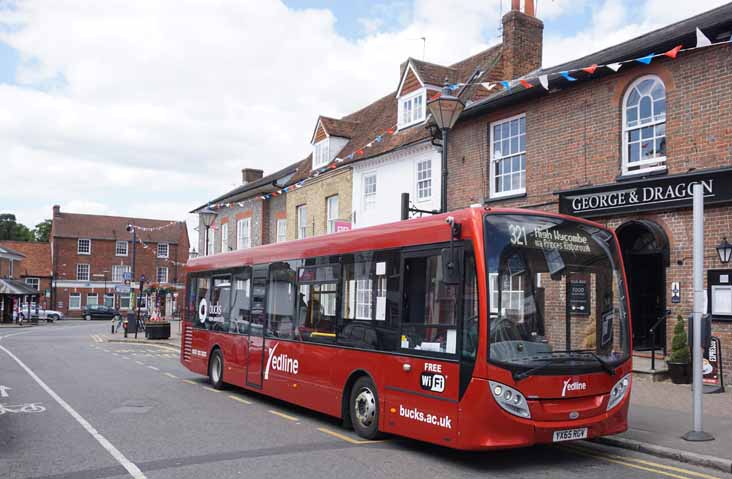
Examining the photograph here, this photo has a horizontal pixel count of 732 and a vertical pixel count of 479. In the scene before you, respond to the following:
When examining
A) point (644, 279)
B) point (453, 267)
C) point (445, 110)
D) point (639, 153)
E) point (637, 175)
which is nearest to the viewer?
point (453, 267)

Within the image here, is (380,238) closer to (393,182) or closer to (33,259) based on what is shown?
(393,182)

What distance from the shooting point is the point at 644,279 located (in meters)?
15.1

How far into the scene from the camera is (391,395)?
8141 mm

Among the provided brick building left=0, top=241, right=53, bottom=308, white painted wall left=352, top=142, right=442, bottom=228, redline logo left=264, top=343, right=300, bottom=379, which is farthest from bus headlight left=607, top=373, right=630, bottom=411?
brick building left=0, top=241, right=53, bottom=308

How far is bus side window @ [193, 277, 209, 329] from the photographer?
14461 millimetres

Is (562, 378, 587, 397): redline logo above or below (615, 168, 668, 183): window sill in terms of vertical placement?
below

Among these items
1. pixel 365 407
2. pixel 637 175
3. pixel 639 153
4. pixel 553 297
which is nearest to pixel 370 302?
pixel 365 407

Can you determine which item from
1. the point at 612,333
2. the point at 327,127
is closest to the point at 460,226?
the point at 612,333

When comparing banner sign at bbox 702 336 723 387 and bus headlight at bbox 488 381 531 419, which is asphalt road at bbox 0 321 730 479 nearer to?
bus headlight at bbox 488 381 531 419

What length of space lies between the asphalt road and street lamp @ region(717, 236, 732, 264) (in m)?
5.82

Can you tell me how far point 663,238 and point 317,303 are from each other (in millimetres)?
7469

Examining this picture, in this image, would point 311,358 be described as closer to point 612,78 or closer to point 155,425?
point 155,425

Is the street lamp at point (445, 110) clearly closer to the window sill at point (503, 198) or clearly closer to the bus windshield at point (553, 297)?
the bus windshield at point (553, 297)

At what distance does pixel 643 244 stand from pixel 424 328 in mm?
8484
